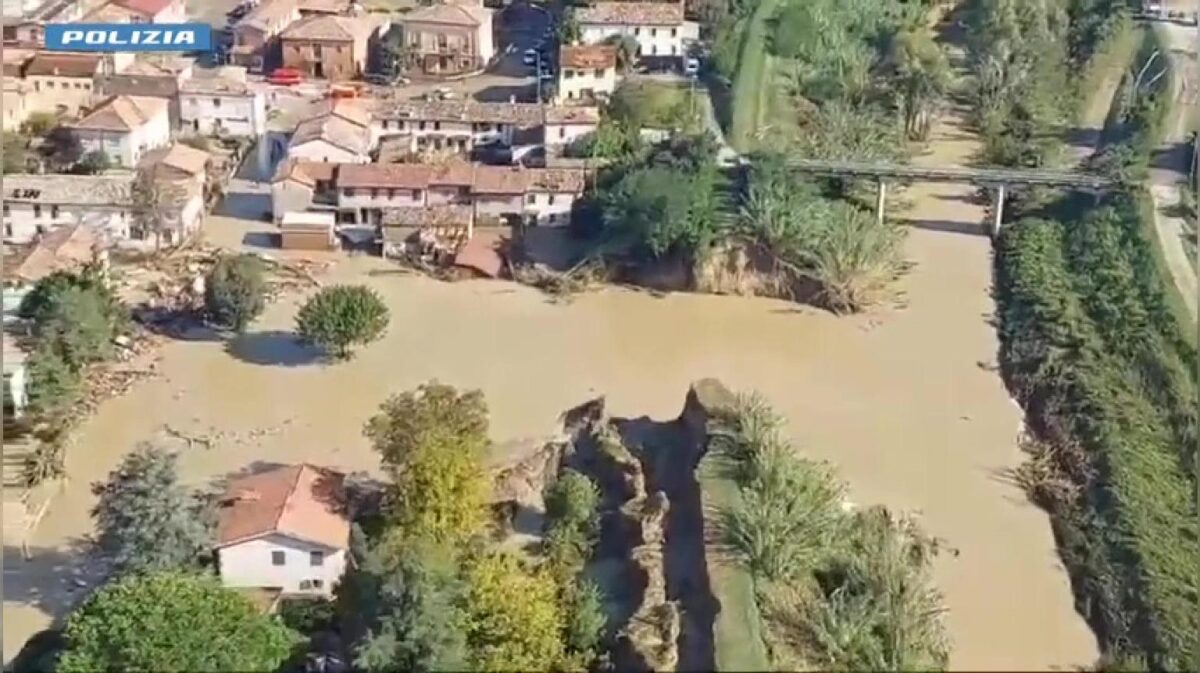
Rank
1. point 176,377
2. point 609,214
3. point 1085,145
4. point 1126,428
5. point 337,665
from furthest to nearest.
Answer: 1. point 1085,145
2. point 609,214
3. point 176,377
4. point 1126,428
5. point 337,665

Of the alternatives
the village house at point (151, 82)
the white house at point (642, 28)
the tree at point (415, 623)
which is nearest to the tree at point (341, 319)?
the tree at point (415, 623)

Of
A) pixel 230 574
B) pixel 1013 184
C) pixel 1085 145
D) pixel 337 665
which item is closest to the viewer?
pixel 337 665

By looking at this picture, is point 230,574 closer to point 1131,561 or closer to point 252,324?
point 252,324

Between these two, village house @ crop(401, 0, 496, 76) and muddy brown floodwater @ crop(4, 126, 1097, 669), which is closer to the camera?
muddy brown floodwater @ crop(4, 126, 1097, 669)

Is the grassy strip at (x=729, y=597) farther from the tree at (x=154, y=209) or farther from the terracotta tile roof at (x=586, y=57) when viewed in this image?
the terracotta tile roof at (x=586, y=57)

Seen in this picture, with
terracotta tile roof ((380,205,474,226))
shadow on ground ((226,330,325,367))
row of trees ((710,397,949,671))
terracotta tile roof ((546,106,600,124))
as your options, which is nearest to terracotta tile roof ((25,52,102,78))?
terracotta tile roof ((380,205,474,226))

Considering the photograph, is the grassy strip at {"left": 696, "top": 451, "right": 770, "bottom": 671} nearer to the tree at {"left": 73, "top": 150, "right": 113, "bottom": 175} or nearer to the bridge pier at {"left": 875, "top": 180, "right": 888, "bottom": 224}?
the bridge pier at {"left": 875, "top": 180, "right": 888, "bottom": 224}

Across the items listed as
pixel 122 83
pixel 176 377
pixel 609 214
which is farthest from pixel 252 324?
pixel 122 83

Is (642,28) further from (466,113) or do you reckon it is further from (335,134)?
(335,134)
